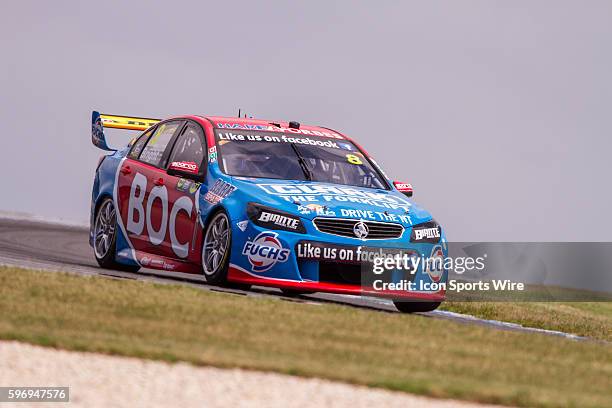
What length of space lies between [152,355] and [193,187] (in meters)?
5.20

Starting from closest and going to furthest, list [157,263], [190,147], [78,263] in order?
[157,263], [190,147], [78,263]

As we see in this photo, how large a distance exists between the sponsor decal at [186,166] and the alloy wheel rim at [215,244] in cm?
62

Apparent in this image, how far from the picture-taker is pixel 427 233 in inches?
500

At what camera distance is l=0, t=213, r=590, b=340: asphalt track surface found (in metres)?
13.5

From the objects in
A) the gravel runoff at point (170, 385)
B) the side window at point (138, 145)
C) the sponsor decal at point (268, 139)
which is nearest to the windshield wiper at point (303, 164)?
the sponsor decal at point (268, 139)

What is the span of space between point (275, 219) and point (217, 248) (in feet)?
2.20

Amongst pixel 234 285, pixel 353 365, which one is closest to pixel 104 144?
pixel 234 285

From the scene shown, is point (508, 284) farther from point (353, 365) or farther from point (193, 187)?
point (353, 365)

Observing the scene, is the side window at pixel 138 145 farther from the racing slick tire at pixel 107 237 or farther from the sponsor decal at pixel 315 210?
the sponsor decal at pixel 315 210

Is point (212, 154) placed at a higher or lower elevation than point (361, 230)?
higher

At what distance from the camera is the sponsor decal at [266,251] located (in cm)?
1220

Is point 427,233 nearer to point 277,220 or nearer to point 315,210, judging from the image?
point 315,210

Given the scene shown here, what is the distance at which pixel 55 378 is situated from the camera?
7492mm

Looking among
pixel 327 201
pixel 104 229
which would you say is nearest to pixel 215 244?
pixel 327 201
